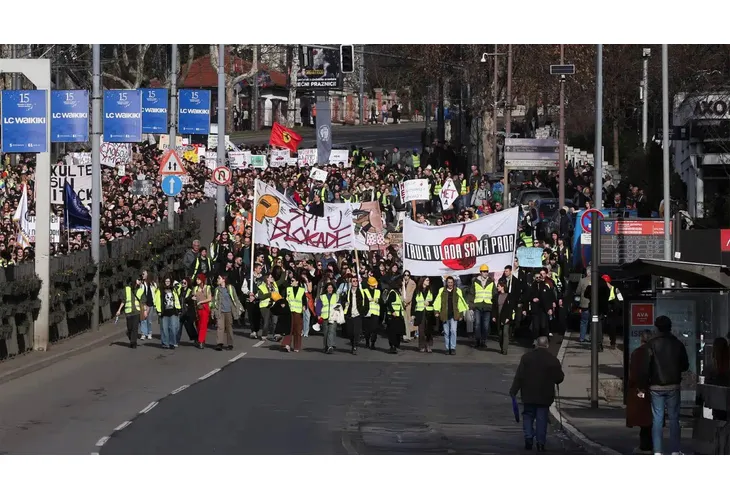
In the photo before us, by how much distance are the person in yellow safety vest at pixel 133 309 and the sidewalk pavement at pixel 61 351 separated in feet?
2.61

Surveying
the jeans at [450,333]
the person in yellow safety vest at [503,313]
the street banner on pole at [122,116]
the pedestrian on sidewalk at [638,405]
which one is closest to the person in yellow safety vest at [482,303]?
the person in yellow safety vest at [503,313]

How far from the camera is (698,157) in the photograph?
41.0 m

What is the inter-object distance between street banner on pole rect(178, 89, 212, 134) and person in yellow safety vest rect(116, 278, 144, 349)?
16082 millimetres

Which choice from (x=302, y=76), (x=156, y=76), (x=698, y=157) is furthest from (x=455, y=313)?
(x=156, y=76)

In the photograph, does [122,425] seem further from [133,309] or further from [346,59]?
[346,59]

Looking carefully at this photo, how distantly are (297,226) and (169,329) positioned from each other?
5.00 m

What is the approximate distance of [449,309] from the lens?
29.5 m

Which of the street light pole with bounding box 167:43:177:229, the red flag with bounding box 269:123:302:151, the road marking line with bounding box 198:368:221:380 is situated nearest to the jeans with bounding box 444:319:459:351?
the road marking line with bounding box 198:368:221:380

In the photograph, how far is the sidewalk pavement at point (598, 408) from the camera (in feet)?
59.1

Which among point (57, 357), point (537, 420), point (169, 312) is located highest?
point (169, 312)

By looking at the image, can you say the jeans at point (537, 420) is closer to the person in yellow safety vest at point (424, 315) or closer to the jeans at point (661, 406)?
the jeans at point (661, 406)

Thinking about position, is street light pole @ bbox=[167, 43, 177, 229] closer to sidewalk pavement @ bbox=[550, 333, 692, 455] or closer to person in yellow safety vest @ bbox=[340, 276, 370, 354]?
person in yellow safety vest @ bbox=[340, 276, 370, 354]

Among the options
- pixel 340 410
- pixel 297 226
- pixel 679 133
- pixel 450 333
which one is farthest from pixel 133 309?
pixel 679 133

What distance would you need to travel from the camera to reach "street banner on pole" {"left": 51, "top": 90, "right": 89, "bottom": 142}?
107 ft
